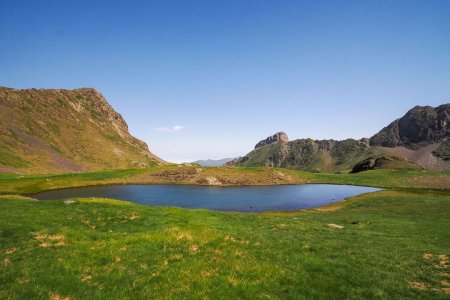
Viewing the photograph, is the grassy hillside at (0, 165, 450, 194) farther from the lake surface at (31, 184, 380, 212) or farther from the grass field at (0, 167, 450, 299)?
the grass field at (0, 167, 450, 299)

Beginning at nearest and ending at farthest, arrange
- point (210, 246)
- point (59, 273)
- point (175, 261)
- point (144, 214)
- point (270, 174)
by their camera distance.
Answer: point (59, 273) < point (175, 261) < point (210, 246) < point (144, 214) < point (270, 174)

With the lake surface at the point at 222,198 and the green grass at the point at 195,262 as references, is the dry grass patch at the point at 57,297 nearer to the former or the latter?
the green grass at the point at 195,262

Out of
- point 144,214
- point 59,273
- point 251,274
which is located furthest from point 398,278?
point 144,214

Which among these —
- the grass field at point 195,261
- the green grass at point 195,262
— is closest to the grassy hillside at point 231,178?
the grass field at point 195,261

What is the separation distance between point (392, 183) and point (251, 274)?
144 meters

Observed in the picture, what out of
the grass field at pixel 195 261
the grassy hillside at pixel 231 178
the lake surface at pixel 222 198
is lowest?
the lake surface at pixel 222 198

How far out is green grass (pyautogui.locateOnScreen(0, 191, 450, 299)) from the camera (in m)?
17.0

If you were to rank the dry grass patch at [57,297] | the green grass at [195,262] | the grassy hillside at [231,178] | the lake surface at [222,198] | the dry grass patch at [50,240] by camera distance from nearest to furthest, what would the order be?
1. the dry grass patch at [57,297]
2. the green grass at [195,262]
3. the dry grass patch at [50,240]
4. the lake surface at [222,198]
5. the grassy hillside at [231,178]

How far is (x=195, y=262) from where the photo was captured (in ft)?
68.6

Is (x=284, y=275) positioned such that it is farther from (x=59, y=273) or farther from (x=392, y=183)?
(x=392, y=183)

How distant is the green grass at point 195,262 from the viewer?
17047 millimetres

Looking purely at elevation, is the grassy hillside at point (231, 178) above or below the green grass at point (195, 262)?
above

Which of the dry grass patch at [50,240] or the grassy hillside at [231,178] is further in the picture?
the grassy hillside at [231,178]

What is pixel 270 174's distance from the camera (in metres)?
156
